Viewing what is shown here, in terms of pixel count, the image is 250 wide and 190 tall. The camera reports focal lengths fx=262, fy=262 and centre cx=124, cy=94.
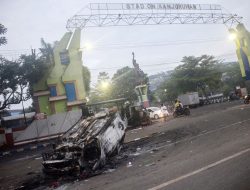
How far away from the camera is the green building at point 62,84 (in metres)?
28.8

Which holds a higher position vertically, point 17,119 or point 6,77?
point 6,77

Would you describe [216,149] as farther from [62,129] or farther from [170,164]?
[62,129]

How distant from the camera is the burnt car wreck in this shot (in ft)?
25.6

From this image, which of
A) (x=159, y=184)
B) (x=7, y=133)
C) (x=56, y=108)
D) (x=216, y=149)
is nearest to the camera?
(x=159, y=184)

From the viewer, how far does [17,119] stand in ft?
113

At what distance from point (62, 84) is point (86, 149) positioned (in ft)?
72.6

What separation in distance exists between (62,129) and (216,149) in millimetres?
17813

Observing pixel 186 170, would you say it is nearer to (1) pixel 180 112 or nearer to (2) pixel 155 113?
(1) pixel 180 112

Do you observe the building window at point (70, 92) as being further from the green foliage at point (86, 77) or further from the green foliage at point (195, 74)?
the green foliage at point (195, 74)

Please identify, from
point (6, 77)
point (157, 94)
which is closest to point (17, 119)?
point (6, 77)

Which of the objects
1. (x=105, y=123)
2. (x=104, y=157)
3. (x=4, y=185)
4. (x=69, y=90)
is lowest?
(x=4, y=185)

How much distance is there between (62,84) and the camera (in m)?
29.1

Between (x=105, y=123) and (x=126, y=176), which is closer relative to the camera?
(x=126, y=176)

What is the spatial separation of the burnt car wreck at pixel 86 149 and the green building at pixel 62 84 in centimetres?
1948
